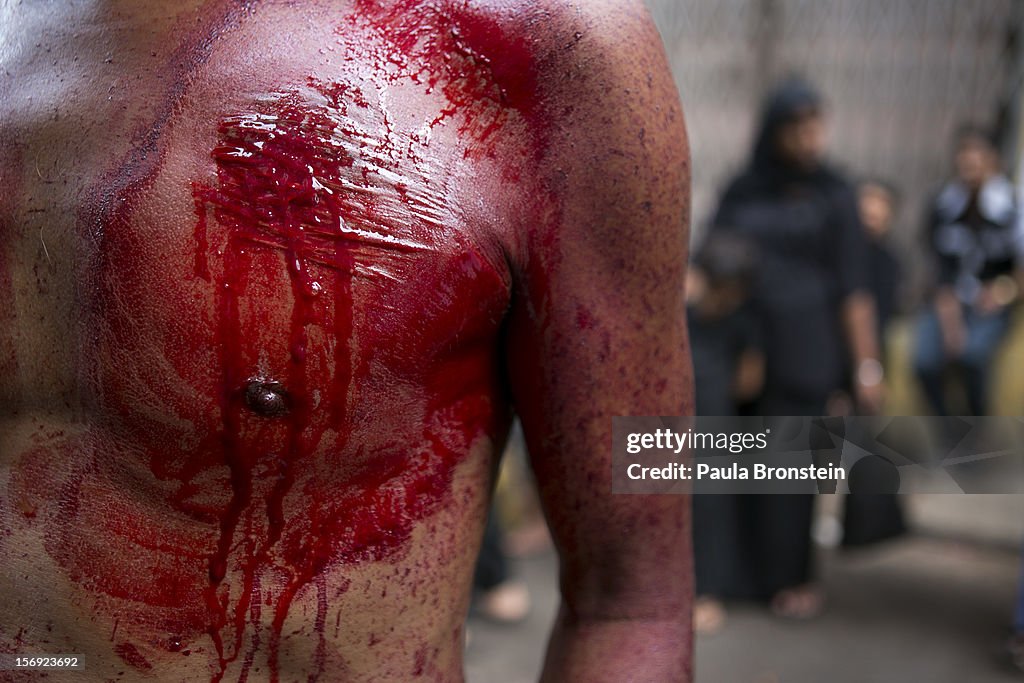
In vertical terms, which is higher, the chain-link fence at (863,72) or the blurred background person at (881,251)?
the chain-link fence at (863,72)

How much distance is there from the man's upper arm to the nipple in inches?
9.8

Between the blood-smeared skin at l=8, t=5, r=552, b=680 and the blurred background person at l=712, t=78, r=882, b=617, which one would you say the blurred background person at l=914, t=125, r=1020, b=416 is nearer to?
the blurred background person at l=712, t=78, r=882, b=617

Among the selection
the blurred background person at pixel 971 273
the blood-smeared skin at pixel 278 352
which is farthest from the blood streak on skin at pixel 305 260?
the blurred background person at pixel 971 273

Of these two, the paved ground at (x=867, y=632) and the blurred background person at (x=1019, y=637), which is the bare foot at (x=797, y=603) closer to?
the paved ground at (x=867, y=632)

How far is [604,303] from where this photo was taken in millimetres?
1116

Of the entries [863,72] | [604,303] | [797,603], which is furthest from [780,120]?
[604,303]

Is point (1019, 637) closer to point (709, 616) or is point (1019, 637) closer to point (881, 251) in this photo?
point (709, 616)

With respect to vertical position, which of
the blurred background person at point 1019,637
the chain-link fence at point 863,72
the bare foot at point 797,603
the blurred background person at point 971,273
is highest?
the chain-link fence at point 863,72

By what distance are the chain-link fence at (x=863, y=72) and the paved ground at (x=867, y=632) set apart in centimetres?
305

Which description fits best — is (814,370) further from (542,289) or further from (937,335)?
(542,289)

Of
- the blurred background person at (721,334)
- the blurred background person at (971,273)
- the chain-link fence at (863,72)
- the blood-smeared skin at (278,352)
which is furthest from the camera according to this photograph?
the chain-link fence at (863,72)

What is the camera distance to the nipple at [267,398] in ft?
3.34

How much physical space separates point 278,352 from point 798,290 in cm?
395

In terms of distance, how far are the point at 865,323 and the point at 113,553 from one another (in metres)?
4.39
